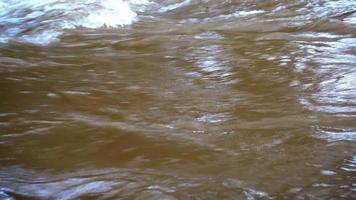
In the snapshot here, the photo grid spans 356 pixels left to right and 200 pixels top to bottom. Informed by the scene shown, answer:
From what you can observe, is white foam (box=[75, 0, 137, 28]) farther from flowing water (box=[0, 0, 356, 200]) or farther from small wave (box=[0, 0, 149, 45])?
flowing water (box=[0, 0, 356, 200])

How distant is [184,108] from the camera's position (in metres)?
3.34

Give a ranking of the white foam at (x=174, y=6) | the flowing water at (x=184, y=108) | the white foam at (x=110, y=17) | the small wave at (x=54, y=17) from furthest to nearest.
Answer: the white foam at (x=174, y=6) → the white foam at (x=110, y=17) → the small wave at (x=54, y=17) → the flowing water at (x=184, y=108)

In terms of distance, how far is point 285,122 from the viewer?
302cm

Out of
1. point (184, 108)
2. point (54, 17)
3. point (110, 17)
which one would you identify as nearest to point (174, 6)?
point (110, 17)

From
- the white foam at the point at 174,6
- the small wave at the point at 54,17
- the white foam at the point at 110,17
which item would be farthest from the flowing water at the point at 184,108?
the white foam at the point at 174,6

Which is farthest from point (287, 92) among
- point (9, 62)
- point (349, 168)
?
point (9, 62)

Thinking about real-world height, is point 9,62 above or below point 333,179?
above

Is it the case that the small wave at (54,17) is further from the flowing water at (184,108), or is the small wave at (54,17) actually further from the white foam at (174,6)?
the white foam at (174,6)

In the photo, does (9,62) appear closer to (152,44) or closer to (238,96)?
(152,44)

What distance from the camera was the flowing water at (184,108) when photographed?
2.40 m

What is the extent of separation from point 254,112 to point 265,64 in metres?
1.13

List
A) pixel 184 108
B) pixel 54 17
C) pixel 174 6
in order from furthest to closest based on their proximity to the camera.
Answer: pixel 174 6
pixel 54 17
pixel 184 108

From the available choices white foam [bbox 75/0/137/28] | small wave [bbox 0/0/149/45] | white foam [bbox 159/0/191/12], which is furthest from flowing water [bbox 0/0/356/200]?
white foam [bbox 159/0/191/12]

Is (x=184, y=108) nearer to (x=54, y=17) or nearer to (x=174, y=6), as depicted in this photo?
(x=54, y=17)
